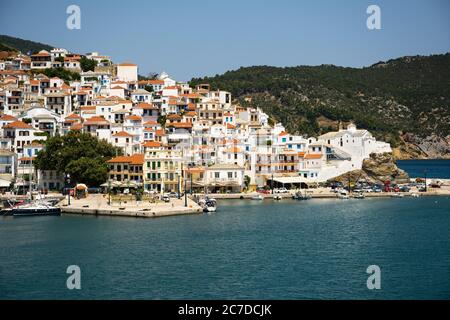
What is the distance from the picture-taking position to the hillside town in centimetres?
6431

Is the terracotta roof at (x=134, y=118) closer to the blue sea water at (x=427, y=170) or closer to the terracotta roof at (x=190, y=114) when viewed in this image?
the terracotta roof at (x=190, y=114)

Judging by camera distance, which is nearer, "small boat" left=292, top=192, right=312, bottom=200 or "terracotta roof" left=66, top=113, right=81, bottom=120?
"small boat" left=292, top=192, right=312, bottom=200

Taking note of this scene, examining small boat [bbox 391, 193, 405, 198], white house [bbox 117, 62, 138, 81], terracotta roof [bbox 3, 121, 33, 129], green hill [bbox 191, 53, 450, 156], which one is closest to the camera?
small boat [bbox 391, 193, 405, 198]

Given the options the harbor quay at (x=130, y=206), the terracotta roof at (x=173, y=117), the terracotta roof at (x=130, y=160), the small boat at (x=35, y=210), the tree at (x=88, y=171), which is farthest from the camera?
the terracotta roof at (x=173, y=117)

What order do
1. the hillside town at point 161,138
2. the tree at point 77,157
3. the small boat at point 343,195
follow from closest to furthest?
the tree at point 77,157 < the hillside town at point 161,138 < the small boat at point 343,195

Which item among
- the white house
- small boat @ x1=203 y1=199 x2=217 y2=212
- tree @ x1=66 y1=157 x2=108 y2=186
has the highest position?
the white house

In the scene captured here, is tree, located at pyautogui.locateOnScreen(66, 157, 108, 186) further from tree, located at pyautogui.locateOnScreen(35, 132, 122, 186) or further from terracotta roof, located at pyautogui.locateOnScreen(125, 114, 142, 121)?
terracotta roof, located at pyautogui.locateOnScreen(125, 114, 142, 121)

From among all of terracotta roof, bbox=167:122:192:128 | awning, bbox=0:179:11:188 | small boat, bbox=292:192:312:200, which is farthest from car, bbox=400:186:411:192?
awning, bbox=0:179:11:188

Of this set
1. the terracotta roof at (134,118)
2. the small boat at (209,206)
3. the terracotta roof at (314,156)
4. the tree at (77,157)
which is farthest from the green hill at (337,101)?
the small boat at (209,206)

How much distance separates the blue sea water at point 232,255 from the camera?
95.0 ft

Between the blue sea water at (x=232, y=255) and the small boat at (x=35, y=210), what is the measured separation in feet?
6.41

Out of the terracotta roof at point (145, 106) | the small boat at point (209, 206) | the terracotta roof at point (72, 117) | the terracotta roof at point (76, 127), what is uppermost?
the terracotta roof at point (145, 106)

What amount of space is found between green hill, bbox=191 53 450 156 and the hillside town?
4595 centimetres

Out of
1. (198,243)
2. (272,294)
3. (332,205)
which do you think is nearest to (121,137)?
(332,205)
